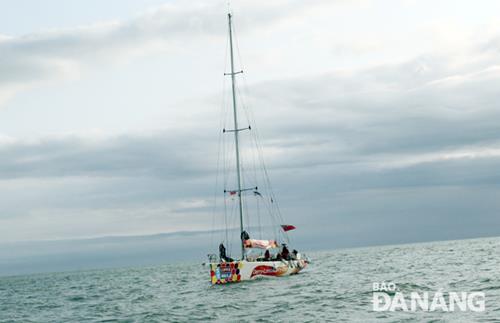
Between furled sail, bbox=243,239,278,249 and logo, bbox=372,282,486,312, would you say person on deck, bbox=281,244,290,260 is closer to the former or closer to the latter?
furled sail, bbox=243,239,278,249

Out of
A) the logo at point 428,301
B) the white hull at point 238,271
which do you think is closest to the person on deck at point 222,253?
the white hull at point 238,271

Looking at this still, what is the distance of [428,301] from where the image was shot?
1330 inches

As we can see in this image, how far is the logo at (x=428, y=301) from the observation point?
30781 millimetres

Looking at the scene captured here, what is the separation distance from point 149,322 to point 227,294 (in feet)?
38.4

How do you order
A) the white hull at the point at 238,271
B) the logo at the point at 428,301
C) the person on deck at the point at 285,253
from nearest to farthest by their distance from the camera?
1. the logo at the point at 428,301
2. the white hull at the point at 238,271
3. the person on deck at the point at 285,253

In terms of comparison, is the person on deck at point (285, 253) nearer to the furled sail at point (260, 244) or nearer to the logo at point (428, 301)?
the furled sail at point (260, 244)

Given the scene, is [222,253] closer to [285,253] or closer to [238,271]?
[238,271]

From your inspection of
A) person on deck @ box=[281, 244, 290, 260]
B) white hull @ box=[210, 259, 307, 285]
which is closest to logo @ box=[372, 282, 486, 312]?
white hull @ box=[210, 259, 307, 285]

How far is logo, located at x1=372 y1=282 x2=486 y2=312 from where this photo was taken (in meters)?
30.8

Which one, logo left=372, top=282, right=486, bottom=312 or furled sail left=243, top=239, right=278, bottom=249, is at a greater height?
furled sail left=243, top=239, right=278, bottom=249

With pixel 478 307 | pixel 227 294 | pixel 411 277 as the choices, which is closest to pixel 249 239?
pixel 227 294

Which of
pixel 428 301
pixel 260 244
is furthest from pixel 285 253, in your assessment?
pixel 428 301

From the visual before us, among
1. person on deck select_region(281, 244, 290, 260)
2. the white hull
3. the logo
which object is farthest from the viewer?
person on deck select_region(281, 244, 290, 260)

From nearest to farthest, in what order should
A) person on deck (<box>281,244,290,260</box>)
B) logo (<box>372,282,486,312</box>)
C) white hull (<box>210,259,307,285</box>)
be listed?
logo (<box>372,282,486,312</box>) < white hull (<box>210,259,307,285</box>) < person on deck (<box>281,244,290,260</box>)
